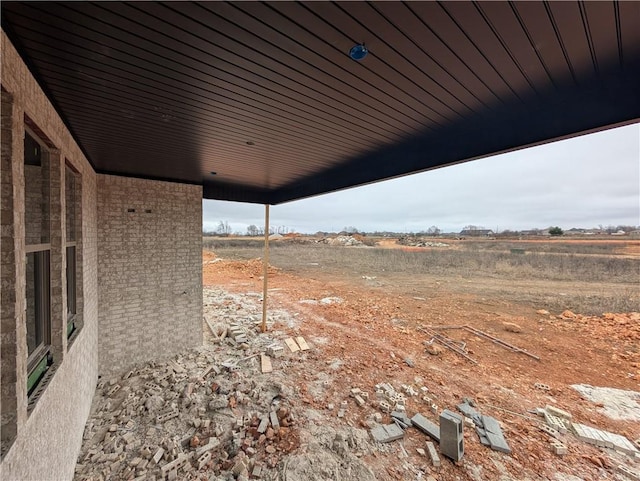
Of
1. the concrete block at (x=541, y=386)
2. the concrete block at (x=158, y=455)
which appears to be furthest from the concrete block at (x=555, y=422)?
the concrete block at (x=158, y=455)

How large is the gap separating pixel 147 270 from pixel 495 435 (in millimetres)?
5788

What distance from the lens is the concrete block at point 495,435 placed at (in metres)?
2.78

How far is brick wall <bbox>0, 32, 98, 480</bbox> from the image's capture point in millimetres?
1263

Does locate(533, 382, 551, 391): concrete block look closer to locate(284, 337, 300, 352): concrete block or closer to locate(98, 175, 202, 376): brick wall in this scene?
locate(284, 337, 300, 352): concrete block

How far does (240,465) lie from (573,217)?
5411 centimetres

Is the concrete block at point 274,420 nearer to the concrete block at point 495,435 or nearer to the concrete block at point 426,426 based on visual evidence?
the concrete block at point 426,426

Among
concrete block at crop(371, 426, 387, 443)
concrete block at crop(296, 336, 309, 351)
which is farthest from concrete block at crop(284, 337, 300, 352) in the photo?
concrete block at crop(371, 426, 387, 443)

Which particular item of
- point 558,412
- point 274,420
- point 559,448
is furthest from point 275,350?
point 558,412

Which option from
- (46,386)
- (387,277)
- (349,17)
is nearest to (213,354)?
(46,386)

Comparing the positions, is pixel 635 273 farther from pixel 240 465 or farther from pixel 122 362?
pixel 122 362

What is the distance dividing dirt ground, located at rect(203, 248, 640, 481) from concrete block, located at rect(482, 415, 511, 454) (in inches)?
→ 2.5

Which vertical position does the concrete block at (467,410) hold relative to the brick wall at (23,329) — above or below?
below

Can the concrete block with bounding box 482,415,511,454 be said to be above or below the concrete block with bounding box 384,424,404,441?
above

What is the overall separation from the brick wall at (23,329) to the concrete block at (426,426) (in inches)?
137
